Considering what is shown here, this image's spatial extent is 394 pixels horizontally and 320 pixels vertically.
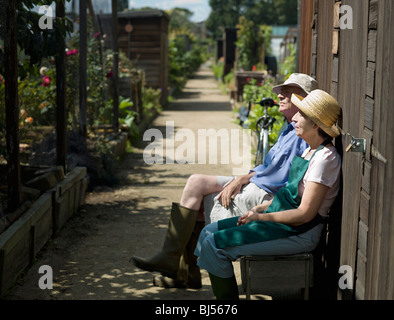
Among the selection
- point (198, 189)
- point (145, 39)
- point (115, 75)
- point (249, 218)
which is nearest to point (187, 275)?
point (198, 189)

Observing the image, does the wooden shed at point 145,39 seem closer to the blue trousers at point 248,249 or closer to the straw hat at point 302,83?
the straw hat at point 302,83

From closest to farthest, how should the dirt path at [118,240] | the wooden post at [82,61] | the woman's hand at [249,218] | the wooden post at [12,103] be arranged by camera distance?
the woman's hand at [249,218] < the dirt path at [118,240] < the wooden post at [12,103] < the wooden post at [82,61]

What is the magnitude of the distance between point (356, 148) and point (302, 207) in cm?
51

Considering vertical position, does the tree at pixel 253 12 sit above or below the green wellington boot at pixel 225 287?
above

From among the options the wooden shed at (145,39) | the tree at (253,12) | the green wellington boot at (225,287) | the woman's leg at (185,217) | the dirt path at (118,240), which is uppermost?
the tree at (253,12)

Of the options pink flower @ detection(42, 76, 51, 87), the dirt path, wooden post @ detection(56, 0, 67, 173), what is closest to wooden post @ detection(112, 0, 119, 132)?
the dirt path

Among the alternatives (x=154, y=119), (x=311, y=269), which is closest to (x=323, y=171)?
(x=311, y=269)

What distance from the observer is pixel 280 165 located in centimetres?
411

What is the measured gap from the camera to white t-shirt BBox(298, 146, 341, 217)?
331cm

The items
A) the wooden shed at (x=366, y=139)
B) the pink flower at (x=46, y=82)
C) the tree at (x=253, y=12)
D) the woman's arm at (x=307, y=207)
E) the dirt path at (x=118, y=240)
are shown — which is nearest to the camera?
the wooden shed at (x=366, y=139)

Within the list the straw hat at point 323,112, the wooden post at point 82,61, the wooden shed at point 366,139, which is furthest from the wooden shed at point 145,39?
the straw hat at point 323,112

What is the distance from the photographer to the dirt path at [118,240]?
4.43 metres

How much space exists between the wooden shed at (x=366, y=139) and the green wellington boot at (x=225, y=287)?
1.91 ft
